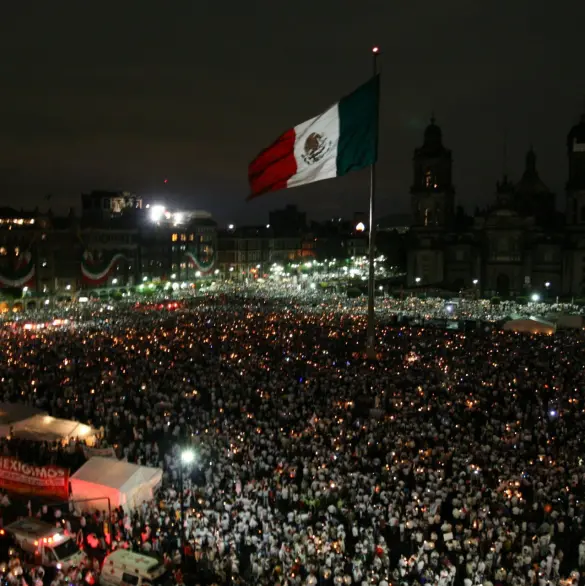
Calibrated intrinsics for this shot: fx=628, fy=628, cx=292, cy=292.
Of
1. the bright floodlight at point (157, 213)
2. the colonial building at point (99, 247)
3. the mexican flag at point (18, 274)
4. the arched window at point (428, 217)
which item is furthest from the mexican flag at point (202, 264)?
the arched window at point (428, 217)

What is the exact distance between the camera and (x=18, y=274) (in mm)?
46469

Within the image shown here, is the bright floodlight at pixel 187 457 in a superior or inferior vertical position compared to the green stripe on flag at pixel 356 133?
inferior

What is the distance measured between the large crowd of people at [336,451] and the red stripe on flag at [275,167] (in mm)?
6703

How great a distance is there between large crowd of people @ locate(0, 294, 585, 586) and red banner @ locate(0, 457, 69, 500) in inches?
28.1

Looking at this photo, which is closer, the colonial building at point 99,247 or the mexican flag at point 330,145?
the mexican flag at point 330,145

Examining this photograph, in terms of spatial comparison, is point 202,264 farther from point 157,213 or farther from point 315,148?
point 315,148

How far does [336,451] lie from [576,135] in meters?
57.8

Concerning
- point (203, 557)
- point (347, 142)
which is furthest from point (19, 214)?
point (203, 557)

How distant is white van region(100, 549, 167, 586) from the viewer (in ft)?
34.2

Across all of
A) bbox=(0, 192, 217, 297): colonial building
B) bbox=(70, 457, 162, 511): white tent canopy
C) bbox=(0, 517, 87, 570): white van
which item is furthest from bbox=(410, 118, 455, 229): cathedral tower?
bbox=(0, 517, 87, 570): white van

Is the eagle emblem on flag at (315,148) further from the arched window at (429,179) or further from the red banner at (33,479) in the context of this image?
the arched window at (429,179)

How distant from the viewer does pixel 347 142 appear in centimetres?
1933

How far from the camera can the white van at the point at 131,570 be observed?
34.2ft

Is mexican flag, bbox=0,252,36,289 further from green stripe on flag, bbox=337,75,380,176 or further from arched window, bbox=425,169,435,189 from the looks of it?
arched window, bbox=425,169,435,189
